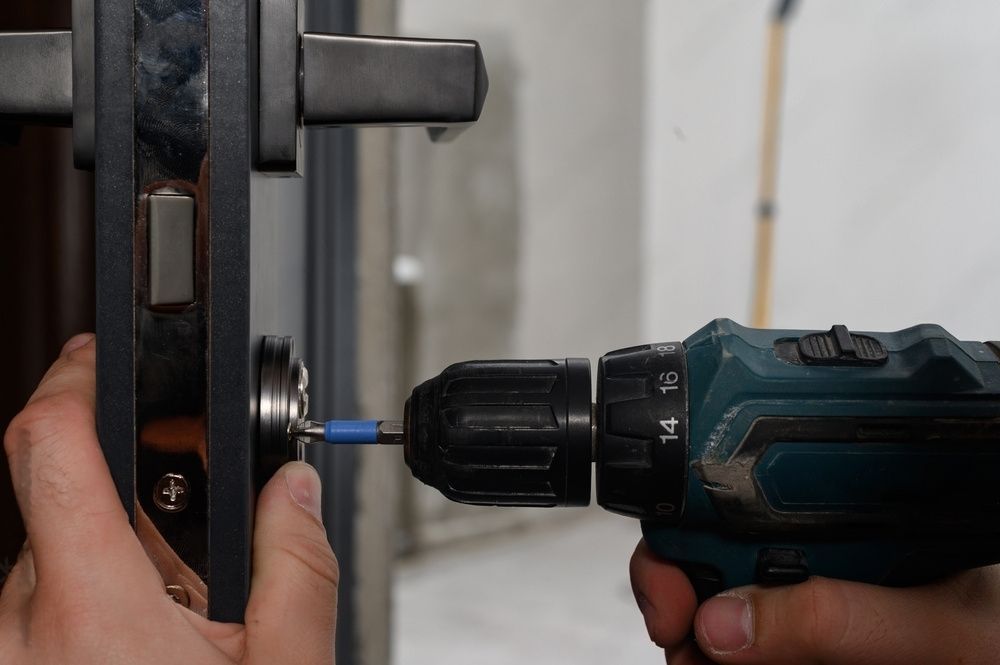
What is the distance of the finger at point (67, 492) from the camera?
320 mm

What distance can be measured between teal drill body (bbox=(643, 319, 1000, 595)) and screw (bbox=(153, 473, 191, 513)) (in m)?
0.24

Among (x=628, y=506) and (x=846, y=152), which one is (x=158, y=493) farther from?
(x=846, y=152)

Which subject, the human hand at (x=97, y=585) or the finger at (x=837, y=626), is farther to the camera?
the finger at (x=837, y=626)

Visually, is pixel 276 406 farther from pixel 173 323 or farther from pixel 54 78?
pixel 54 78

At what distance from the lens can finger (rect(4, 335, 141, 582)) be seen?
1.05 feet

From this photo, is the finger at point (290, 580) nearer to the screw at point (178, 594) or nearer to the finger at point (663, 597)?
the screw at point (178, 594)

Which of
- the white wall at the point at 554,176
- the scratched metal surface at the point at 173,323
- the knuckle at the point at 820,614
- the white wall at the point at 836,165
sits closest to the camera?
the scratched metal surface at the point at 173,323

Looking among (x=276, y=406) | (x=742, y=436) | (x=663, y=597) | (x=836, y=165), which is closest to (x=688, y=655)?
(x=663, y=597)

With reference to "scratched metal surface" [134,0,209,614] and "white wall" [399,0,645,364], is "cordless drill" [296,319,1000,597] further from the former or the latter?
"white wall" [399,0,645,364]

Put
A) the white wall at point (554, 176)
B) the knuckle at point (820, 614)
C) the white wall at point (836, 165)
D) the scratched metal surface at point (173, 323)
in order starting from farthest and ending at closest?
the white wall at point (554, 176)
the white wall at point (836, 165)
the knuckle at point (820, 614)
the scratched metal surface at point (173, 323)

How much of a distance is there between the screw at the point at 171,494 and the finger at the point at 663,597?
0.88 ft

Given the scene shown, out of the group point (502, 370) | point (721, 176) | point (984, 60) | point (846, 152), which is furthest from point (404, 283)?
point (502, 370)

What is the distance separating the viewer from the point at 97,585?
317 millimetres

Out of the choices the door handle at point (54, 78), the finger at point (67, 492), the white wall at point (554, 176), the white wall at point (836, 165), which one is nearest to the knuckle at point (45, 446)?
the finger at point (67, 492)
